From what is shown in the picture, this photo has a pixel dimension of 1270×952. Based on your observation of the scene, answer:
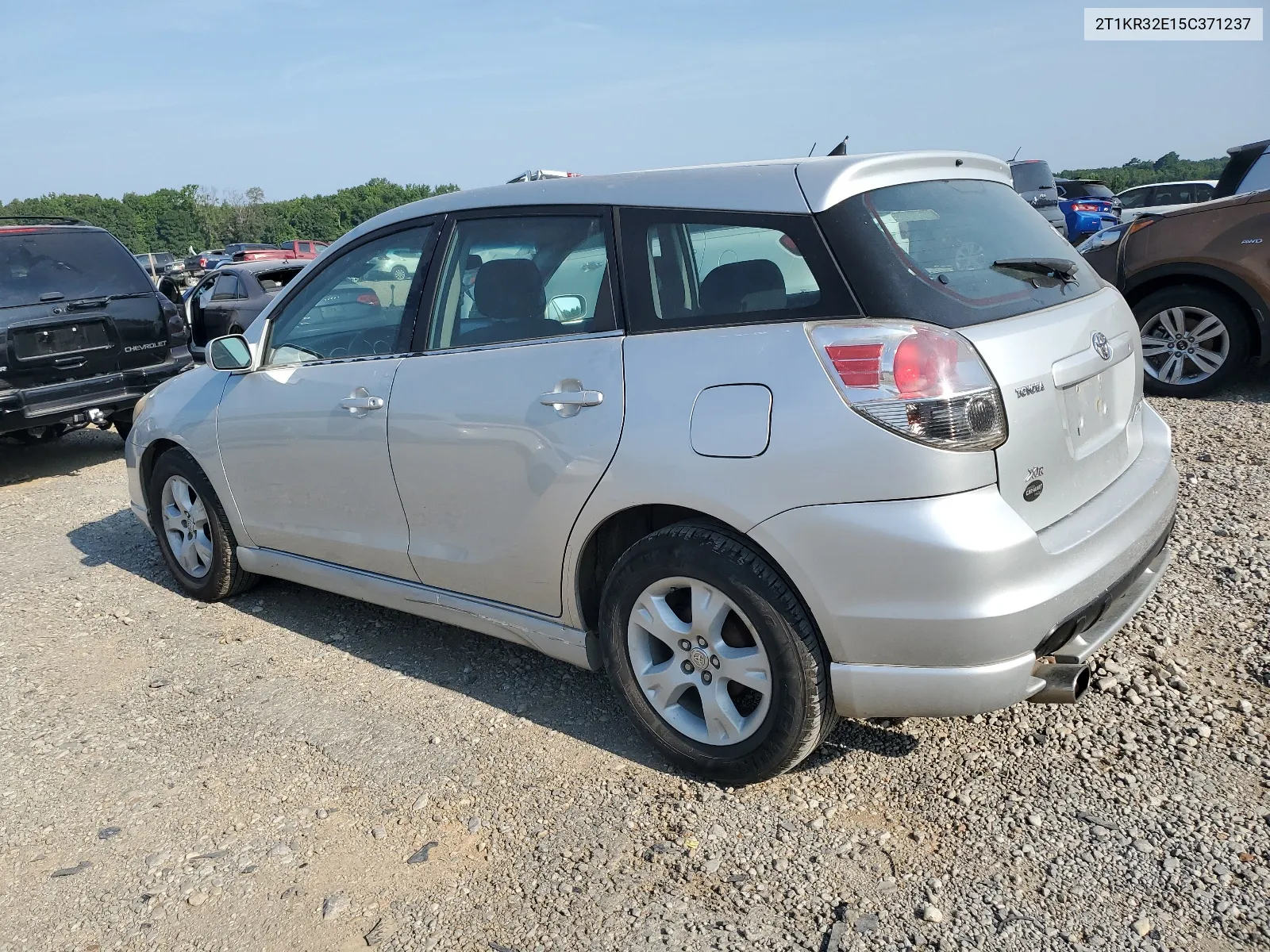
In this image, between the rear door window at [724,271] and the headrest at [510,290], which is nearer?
the rear door window at [724,271]

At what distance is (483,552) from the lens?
11.2 ft

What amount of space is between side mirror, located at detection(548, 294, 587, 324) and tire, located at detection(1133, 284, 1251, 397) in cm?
517

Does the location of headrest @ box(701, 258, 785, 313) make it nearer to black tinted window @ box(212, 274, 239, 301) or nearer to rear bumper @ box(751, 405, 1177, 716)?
rear bumper @ box(751, 405, 1177, 716)

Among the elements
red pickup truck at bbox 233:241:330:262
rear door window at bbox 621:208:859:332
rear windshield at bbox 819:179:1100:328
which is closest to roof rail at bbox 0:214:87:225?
rear door window at bbox 621:208:859:332

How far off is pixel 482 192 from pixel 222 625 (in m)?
2.35

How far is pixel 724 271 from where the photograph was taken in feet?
9.53

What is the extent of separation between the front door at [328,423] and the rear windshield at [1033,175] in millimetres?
16183

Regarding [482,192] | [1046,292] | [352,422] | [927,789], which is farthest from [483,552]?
[1046,292]

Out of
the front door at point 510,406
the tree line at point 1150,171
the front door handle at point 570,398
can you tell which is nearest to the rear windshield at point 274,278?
the front door at point 510,406

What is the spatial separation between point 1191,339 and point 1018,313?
5.18m

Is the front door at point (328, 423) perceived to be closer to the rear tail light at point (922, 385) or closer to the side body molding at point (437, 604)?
the side body molding at point (437, 604)

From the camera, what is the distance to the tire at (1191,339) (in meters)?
6.84

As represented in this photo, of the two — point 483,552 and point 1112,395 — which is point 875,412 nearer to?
point 1112,395

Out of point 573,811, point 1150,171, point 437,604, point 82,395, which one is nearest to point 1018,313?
point 573,811
